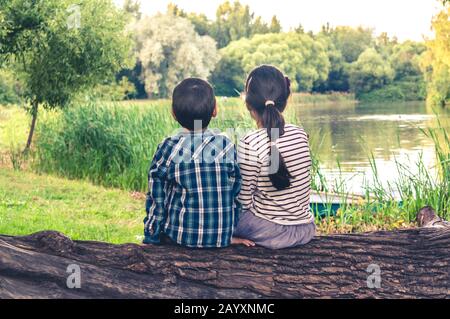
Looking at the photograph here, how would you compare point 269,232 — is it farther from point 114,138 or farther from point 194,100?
point 114,138

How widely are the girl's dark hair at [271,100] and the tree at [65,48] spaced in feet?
27.0

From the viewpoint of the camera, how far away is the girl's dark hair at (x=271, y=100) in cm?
355

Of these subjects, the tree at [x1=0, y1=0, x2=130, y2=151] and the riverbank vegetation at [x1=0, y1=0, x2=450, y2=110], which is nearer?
the tree at [x1=0, y1=0, x2=130, y2=151]

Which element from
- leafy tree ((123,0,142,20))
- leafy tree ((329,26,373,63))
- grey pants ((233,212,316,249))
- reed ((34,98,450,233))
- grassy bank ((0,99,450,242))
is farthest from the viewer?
leafy tree ((329,26,373,63))

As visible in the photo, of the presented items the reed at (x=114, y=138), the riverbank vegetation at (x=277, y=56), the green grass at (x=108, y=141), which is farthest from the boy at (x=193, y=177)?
the riverbank vegetation at (x=277, y=56)

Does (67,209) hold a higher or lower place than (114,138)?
lower

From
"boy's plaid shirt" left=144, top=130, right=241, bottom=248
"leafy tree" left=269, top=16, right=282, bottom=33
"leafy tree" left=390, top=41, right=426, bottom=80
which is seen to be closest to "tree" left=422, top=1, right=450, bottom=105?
"leafy tree" left=390, top=41, right=426, bottom=80

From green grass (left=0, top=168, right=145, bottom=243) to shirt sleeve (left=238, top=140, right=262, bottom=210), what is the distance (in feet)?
8.56

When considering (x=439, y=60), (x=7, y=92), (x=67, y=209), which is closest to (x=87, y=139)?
(x=67, y=209)

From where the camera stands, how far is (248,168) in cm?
357

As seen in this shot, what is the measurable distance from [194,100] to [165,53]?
3557 centimetres

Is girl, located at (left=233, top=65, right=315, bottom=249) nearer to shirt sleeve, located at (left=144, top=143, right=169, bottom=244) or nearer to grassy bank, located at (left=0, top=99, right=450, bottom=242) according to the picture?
shirt sleeve, located at (left=144, top=143, right=169, bottom=244)

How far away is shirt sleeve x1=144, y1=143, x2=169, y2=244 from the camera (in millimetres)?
3527
